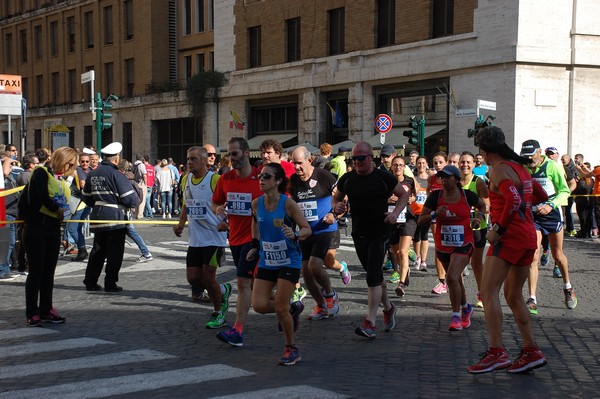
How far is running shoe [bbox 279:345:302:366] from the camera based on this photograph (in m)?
6.75

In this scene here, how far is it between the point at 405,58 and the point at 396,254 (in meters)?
18.7

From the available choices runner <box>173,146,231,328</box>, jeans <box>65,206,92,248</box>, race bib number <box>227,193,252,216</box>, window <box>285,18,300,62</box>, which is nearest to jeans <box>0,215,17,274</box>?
jeans <box>65,206,92,248</box>

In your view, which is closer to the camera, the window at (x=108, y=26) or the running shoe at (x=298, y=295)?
the running shoe at (x=298, y=295)

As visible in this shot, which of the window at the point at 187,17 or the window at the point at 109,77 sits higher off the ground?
the window at the point at 187,17

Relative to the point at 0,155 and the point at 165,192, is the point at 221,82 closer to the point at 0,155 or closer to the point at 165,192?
the point at 165,192

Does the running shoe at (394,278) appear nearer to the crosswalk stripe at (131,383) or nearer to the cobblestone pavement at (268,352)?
the cobblestone pavement at (268,352)

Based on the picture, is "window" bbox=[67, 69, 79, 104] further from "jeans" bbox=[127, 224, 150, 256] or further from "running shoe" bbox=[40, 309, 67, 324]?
"running shoe" bbox=[40, 309, 67, 324]

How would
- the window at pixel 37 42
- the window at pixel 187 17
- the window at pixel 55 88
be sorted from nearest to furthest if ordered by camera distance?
1. the window at pixel 187 17
2. the window at pixel 55 88
3. the window at pixel 37 42

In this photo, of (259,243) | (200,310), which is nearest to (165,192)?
(200,310)

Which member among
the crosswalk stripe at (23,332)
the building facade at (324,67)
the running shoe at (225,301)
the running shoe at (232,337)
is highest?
the building facade at (324,67)

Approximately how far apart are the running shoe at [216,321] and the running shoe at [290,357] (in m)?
1.71

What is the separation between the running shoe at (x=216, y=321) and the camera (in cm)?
841

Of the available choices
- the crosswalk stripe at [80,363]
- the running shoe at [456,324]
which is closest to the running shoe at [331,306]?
the running shoe at [456,324]

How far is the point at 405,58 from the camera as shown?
95.5ft
